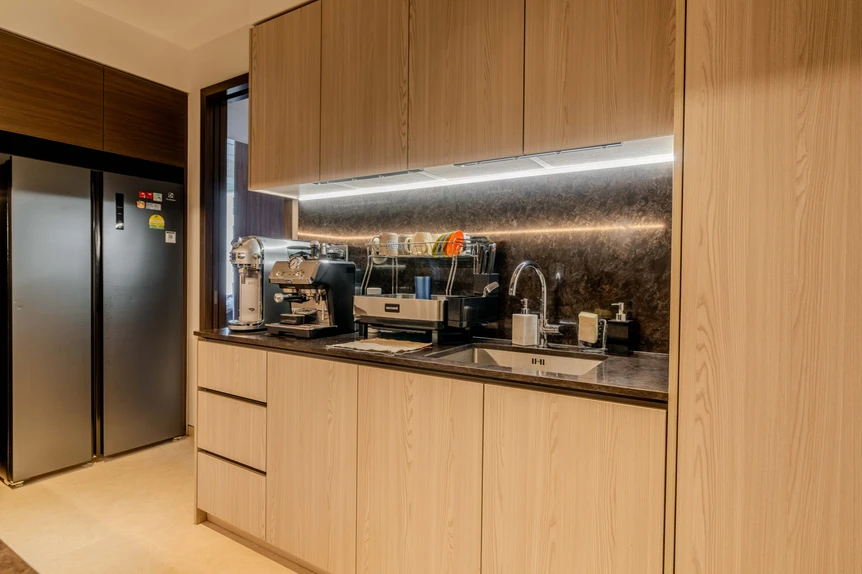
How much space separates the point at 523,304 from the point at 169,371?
8.87ft

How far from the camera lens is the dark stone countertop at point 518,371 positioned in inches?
47.5

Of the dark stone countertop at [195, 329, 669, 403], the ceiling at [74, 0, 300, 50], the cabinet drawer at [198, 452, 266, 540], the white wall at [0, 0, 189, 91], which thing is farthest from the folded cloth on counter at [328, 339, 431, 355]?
Answer: the white wall at [0, 0, 189, 91]

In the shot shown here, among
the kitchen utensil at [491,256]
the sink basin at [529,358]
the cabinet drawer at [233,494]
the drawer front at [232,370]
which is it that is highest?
the kitchen utensil at [491,256]

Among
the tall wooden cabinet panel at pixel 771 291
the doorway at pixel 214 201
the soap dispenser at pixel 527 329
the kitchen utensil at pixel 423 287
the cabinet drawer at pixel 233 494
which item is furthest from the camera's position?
the doorway at pixel 214 201

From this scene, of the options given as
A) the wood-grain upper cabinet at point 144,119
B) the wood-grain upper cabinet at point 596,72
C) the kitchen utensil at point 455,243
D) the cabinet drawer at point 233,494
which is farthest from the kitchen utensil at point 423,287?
the wood-grain upper cabinet at point 144,119

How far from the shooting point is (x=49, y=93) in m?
2.76

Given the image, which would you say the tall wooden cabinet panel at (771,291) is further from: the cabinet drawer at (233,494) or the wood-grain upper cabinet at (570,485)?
the cabinet drawer at (233,494)

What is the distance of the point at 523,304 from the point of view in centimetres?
197

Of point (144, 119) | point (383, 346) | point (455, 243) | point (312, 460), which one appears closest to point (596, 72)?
point (455, 243)

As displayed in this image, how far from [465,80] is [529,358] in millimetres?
1101

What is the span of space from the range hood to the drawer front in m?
0.86

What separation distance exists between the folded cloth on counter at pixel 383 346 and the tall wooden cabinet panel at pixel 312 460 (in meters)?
0.08

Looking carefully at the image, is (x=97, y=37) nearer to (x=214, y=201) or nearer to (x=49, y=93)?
(x=49, y=93)

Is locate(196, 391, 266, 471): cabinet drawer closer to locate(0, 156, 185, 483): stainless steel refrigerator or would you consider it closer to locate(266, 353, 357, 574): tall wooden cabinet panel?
locate(266, 353, 357, 574): tall wooden cabinet panel
